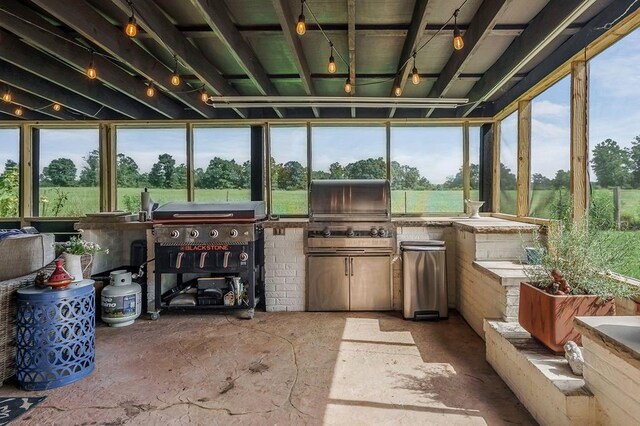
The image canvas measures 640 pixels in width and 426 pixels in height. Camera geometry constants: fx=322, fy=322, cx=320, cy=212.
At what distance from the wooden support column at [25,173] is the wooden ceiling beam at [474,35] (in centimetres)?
650

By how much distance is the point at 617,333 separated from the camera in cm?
145

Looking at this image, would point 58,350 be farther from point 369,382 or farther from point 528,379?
point 528,379

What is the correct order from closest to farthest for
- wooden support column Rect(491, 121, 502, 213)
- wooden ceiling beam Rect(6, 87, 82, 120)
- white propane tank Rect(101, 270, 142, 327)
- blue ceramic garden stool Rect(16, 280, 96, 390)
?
blue ceramic garden stool Rect(16, 280, 96, 390), white propane tank Rect(101, 270, 142, 327), wooden ceiling beam Rect(6, 87, 82, 120), wooden support column Rect(491, 121, 502, 213)

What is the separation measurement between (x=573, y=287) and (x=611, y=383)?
674 mm

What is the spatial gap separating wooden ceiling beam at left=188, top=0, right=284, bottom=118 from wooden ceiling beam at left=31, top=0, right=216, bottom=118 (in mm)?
965

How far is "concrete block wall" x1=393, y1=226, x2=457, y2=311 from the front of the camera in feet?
12.8

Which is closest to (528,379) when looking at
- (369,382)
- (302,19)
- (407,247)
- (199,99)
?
(369,382)

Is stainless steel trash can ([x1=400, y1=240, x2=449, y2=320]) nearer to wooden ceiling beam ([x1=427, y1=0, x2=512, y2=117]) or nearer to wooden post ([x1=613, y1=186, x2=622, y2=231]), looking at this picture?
wooden post ([x1=613, y1=186, x2=622, y2=231])

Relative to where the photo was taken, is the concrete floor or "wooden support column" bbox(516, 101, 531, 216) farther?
"wooden support column" bbox(516, 101, 531, 216)

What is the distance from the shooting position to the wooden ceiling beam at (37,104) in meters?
4.58

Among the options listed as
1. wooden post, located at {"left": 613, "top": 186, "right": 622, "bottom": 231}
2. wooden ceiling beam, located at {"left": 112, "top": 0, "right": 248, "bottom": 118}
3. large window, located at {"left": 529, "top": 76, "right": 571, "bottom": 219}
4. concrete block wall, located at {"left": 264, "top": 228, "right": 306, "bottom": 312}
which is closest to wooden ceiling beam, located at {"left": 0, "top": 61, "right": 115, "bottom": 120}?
wooden ceiling beam, located at {"left": 112, "top": 0, "right": 248, "bottom": 118}

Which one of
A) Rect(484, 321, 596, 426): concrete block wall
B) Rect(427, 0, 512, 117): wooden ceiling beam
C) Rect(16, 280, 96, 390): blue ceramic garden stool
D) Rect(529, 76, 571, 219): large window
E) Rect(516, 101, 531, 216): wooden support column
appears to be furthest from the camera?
Rect(516, 101, 531, 216): wooden support column

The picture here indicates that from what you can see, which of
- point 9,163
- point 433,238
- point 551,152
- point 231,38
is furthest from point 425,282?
point 9,163

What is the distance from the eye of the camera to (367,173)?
5062 millimetres
